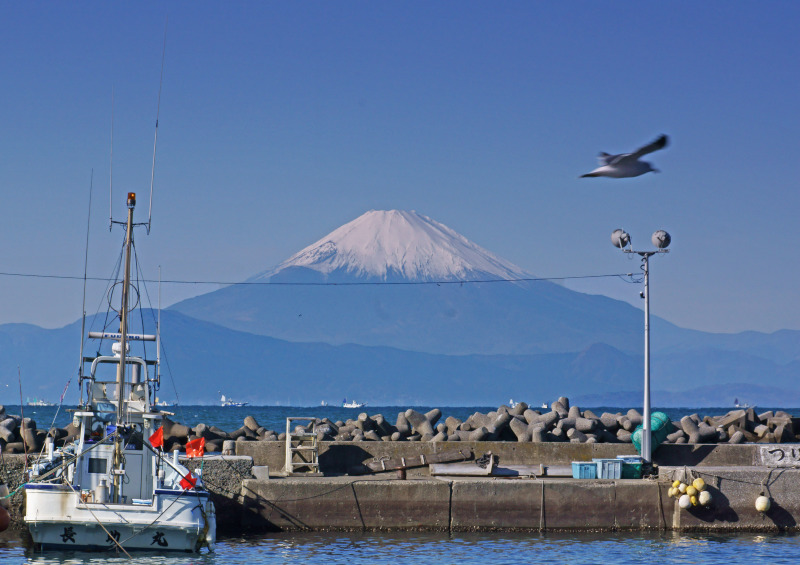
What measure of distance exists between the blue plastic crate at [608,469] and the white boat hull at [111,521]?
850 cm

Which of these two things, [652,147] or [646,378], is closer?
[652,147]

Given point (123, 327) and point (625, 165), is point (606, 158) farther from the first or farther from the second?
point (123, 327)

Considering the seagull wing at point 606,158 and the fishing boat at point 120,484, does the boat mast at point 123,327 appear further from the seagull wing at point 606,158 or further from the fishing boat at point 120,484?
the seagull wing at point 606,158

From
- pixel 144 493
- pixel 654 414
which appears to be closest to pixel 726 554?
pixel 654 414

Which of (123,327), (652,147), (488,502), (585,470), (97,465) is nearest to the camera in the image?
(652,147)

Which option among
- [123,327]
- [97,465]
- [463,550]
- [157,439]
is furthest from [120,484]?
[463,550]

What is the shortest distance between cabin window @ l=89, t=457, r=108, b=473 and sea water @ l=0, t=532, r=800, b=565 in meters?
1.71

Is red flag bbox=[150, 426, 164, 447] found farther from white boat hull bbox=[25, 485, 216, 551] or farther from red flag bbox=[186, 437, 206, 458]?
white boat hull bbox=[25, 485, 216, 551]

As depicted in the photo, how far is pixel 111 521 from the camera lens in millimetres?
19016

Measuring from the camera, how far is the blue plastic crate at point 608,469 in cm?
2269

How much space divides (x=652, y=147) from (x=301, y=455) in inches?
521

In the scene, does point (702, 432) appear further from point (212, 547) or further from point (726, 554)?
point (212, 547)

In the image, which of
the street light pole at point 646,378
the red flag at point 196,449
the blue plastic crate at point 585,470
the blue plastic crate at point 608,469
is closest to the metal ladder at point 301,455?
the red flag at point 196,449

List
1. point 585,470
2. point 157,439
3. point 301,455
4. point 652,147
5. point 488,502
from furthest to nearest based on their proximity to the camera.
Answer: point 301,455 < point 585,470 < point 488,502 < point 157,439 < point 652,147
